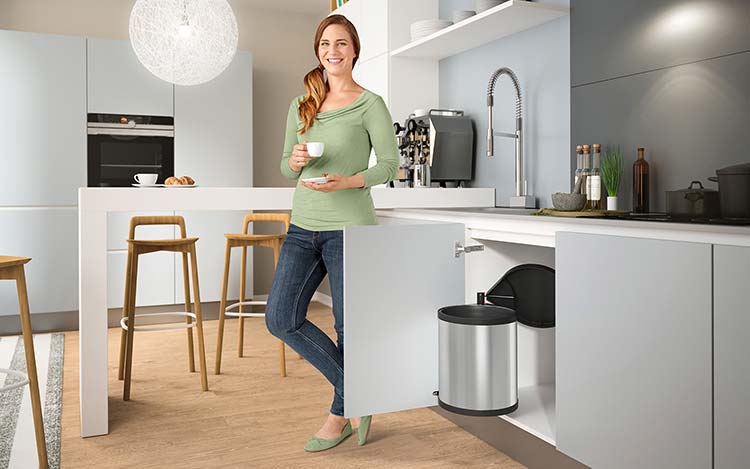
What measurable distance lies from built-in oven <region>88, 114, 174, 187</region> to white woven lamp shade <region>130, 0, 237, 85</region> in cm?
192

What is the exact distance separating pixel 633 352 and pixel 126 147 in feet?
13.8

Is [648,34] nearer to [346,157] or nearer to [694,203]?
[694,203]

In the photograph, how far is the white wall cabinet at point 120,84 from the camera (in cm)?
492

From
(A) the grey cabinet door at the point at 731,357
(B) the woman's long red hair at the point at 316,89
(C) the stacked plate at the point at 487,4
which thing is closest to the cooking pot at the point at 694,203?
(A) the grey cabinet door at the point at 731,357

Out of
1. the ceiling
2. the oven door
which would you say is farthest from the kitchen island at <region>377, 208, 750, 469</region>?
the ceiling

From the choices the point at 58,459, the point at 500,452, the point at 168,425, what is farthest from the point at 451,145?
the point at 58,459

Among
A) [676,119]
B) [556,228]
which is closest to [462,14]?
[676,119]

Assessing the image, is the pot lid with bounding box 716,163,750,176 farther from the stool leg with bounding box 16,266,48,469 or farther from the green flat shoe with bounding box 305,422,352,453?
the stool leg with bounding box 16,266,48,469

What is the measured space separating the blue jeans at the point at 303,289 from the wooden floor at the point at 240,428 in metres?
0.31

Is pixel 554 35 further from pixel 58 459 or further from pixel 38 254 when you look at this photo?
pixel 38 254

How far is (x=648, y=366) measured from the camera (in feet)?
5.47

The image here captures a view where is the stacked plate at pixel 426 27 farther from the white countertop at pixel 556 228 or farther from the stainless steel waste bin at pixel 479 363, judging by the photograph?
the stainless steel waste bin at pixel 479 363

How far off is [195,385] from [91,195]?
1.21 meters

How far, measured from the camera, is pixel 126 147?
5.01 m
